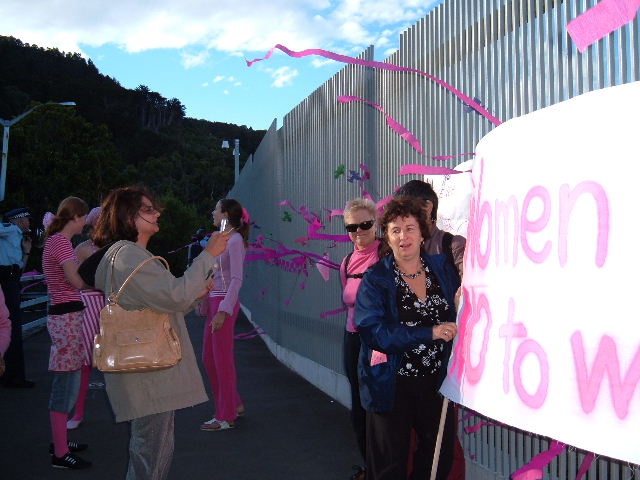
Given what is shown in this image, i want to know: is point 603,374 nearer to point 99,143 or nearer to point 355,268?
point 355,268

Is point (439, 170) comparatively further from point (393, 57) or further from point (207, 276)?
point (393, 57)

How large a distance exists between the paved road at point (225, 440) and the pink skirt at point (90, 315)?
79cm

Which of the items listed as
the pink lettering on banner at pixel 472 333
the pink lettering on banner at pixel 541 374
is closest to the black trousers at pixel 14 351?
the pink lettering on banner at pixel 472 333

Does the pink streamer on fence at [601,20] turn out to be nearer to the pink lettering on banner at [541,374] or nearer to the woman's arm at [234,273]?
the pink lettering on banner at [541,374]

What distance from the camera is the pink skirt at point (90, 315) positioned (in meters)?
5.17

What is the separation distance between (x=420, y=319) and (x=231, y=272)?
116 inches

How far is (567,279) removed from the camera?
1517 millimetres

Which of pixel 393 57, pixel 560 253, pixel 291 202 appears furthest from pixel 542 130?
pixel 291 202

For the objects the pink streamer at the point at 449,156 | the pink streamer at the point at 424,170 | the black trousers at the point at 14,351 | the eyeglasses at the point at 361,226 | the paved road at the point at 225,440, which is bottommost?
the paved road at the point at 225,440

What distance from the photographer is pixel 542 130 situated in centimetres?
165

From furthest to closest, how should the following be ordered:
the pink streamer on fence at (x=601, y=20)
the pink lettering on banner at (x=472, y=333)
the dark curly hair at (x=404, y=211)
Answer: the dark curly hair at (x=404, y=211) < the pink streamer on fence at (x=601, y=20) < the pink lettering on banner at (x=472, y=333)

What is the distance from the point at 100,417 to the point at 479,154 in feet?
17.1

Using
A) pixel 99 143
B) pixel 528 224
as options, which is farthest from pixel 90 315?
pixel 99 143

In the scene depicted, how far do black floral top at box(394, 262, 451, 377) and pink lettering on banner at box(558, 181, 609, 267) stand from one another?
1.53 m
